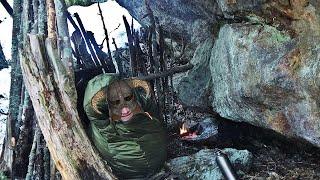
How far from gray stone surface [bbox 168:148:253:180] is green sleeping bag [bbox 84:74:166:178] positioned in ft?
1.35

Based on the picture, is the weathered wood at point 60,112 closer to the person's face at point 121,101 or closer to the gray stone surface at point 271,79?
the person's face at point 121,101

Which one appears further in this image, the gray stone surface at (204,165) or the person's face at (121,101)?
the gray stone surface at (204,165)

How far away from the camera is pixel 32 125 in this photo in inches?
189

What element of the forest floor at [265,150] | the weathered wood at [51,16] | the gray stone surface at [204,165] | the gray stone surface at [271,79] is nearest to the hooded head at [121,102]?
the weathered wood at [51,16]

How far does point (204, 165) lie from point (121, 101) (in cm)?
141

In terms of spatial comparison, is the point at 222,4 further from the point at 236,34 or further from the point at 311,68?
the point at 311,68

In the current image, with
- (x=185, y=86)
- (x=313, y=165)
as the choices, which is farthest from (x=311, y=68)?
(x=185, y=86)

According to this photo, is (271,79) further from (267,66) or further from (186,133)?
(186,133)

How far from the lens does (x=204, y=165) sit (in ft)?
15.2

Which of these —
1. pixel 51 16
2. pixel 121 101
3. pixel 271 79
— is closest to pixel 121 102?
pixel 121 101

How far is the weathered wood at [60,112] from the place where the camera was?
381 cm

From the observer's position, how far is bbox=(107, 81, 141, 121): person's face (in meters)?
3.82

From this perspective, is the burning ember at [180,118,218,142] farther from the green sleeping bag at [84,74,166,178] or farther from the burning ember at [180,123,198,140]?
the green sleeping bag at [84,74,166,178]

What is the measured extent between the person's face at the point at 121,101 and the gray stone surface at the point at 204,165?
1030 millimetres
